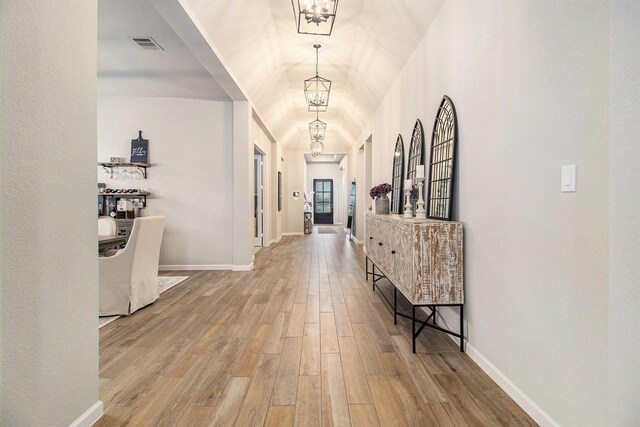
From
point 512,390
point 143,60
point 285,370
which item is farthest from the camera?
point 143,60

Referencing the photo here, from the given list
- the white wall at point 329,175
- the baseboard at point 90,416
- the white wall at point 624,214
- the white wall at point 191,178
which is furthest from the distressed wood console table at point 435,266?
the white wall at point 329,175

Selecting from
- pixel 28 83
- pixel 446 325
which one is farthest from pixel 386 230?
pixel 28 83

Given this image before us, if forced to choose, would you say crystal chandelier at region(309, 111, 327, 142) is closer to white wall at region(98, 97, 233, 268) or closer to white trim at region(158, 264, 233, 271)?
white wall at region(98, 97, 233, 268)

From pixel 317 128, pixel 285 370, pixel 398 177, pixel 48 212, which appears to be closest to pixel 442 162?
pixel 398 177

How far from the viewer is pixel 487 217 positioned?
2.10 metres

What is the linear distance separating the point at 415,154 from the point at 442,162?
84cm

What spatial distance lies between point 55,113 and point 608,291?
2.32 meters

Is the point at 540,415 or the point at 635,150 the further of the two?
the point at 540,415

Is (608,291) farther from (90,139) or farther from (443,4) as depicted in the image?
(443,4)

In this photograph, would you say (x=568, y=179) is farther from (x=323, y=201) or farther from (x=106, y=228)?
(x=323, y=201)

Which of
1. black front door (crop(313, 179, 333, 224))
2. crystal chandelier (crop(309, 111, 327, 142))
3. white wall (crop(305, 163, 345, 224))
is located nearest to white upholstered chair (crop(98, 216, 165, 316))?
crystal chandelier (crop(309, 111, 327, 142))

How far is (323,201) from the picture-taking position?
51.8 ft

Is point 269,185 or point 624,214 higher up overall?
point 269,185

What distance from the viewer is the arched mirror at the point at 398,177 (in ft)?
13.9
